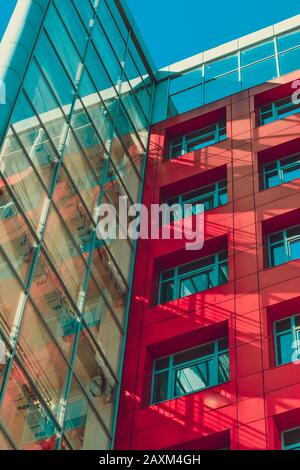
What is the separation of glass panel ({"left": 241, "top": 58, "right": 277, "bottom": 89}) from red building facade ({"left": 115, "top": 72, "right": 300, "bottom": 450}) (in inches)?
48.6

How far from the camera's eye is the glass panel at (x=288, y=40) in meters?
39.3

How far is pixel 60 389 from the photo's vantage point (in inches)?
918

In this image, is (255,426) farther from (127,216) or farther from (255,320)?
(127,216)

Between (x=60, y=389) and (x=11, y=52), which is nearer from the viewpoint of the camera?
(x=60, y=389)

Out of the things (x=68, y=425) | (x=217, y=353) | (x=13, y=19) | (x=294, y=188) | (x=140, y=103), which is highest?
(x=140, y=103)

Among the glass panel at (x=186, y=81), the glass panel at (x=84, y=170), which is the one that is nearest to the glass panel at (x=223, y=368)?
the glass panel at (x=84, y=170)

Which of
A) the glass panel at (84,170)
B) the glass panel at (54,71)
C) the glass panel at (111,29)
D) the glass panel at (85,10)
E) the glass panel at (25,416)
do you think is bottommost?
the glass panel at (25,416)

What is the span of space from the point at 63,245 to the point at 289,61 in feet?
56.5

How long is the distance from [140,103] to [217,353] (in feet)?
49.2

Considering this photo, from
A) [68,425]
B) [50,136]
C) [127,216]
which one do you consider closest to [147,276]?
[127,216]

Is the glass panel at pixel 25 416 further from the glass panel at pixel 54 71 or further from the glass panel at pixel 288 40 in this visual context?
the glass panel at pixel 288 40

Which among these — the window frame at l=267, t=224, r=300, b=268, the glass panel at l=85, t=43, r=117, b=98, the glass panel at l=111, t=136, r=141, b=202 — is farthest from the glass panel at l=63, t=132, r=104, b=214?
the window frame at l=267, t=224, r=300, b=268

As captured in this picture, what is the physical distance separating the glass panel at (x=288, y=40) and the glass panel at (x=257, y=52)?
370 mm

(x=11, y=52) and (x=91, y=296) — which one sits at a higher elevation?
(x=11, y=52)
